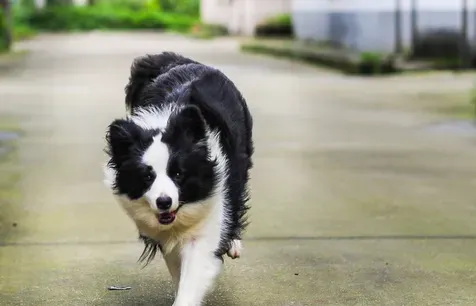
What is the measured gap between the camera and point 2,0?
30.4m

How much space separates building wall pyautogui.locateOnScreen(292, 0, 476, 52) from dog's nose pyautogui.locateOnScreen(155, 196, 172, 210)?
A: 61.2 feet

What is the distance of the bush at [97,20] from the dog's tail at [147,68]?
158 ft

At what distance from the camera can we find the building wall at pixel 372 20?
22.3 metres

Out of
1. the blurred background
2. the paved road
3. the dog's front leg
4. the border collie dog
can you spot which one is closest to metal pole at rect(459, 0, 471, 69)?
the blurred background

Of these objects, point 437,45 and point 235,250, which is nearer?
point 235,250

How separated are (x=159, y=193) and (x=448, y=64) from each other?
1749 cm

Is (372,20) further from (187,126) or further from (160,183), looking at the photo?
(160,183)

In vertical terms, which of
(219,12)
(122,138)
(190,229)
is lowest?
(219,12)

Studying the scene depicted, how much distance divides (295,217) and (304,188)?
3.61 feet

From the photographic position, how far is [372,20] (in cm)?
2514

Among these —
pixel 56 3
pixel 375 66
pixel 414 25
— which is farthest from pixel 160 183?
pixel 56 3

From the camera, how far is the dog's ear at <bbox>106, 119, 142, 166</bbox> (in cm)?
407

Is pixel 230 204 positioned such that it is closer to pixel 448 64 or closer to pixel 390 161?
pixel 390 161

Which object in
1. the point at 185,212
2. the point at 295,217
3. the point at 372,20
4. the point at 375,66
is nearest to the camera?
the point at 185,212
